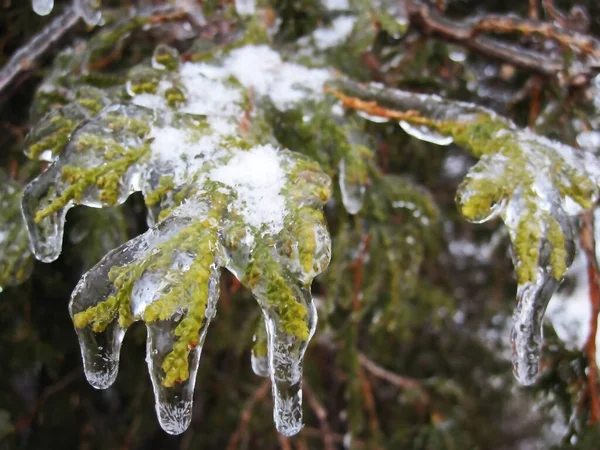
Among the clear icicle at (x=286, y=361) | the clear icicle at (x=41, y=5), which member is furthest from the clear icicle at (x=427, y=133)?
the clear icicle at (x=41, y=5)

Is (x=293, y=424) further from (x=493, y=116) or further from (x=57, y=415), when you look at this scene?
(x=57, y=415)

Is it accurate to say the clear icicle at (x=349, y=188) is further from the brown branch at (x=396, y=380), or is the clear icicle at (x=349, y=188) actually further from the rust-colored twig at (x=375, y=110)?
the brown branch at (x=396, y=380)

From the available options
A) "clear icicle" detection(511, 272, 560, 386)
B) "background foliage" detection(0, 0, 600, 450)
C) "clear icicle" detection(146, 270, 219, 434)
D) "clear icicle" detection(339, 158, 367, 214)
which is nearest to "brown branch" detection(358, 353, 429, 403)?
"background foliage" detection(0, 0, 600, 450)

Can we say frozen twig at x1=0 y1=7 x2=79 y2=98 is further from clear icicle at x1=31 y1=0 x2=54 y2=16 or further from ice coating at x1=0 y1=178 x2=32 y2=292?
ice coating at x1=0 y1=178 x2=32 y2=292

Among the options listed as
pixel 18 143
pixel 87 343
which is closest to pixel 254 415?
pixel 18 143

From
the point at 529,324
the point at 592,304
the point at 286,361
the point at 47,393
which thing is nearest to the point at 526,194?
the point at 529,324
